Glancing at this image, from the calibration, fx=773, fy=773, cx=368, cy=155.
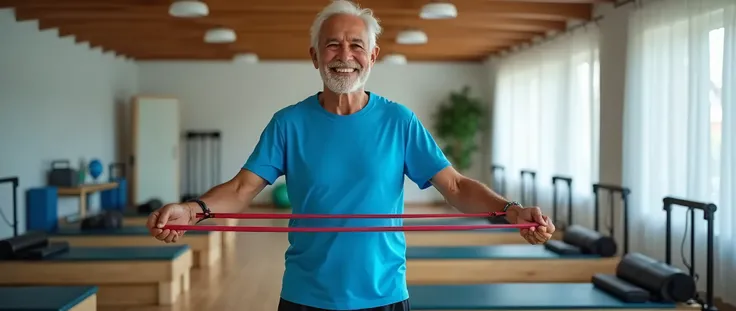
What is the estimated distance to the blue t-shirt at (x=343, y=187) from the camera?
1.73 metres

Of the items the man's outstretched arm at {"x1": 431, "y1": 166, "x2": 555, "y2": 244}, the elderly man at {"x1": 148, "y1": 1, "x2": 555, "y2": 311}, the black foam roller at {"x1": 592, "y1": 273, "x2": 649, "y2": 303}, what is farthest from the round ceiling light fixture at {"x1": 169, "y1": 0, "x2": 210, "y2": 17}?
the man's outstretched arm at {"x1": 431, "y1": 166, "x2": 555, "y2": 244}

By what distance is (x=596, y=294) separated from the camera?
395 centimetres

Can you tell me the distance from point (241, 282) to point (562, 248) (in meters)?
2.31

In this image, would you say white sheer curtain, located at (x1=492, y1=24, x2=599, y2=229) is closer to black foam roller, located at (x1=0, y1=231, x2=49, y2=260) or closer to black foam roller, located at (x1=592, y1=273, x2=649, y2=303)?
black foam roller, located at (x1=592, y1=273, x2=649, y2=303)

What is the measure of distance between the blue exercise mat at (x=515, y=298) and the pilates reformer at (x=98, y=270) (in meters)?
1.78

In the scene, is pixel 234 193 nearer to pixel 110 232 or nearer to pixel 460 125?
pixel 110 232

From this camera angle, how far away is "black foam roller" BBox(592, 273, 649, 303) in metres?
3.80

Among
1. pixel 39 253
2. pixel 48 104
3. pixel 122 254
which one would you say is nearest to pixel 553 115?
pixel 122 254

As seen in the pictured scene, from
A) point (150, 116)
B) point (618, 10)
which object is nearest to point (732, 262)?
point (618, 10)

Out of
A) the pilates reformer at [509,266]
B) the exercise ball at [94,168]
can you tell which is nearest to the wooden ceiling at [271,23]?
the exercise ball at [94,168]

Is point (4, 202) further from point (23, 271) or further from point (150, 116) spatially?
point (150, 116)

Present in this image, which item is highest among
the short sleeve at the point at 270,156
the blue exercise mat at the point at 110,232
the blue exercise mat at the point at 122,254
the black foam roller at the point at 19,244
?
the short sleeve at the point at 270,156

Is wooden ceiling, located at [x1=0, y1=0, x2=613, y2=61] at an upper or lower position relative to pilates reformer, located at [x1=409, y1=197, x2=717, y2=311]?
upper

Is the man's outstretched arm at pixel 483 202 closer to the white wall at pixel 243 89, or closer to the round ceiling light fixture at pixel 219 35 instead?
the round ceiling light fixture at pixel 219 35
